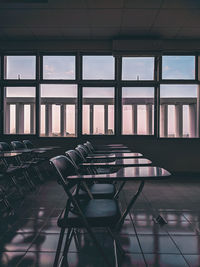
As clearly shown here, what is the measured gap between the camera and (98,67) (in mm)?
5582

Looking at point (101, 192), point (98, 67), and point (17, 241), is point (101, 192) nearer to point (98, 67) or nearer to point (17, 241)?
point (17, 241)

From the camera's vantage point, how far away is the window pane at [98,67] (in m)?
5.57

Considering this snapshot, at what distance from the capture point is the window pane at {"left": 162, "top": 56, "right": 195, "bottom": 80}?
18.3 feet

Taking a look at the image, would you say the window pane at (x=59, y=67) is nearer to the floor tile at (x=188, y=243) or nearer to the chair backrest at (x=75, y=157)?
the chair backrest at (x=75, y=157)

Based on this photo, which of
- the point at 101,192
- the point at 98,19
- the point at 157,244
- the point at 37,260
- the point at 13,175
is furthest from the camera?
the point at 98,19

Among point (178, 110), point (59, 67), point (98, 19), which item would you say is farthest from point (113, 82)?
point (178, 110)

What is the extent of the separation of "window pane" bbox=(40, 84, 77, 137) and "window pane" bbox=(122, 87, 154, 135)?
1.18 m

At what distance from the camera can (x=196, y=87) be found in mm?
5672

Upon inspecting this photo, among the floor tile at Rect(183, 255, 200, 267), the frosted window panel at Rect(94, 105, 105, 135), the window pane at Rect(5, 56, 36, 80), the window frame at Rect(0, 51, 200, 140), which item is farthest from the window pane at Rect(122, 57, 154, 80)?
the floor tile at Rect(183, 255, 200, 267)

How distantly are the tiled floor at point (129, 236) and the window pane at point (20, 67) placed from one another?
3.28 m

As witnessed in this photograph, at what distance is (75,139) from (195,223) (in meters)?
3.51

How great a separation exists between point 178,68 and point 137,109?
1348mm

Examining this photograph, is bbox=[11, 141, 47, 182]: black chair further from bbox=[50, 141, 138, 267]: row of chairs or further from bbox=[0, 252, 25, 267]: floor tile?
bbox=[50, 141, 138, 267]: row of chairs

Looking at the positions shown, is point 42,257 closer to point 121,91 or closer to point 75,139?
point 75,139
